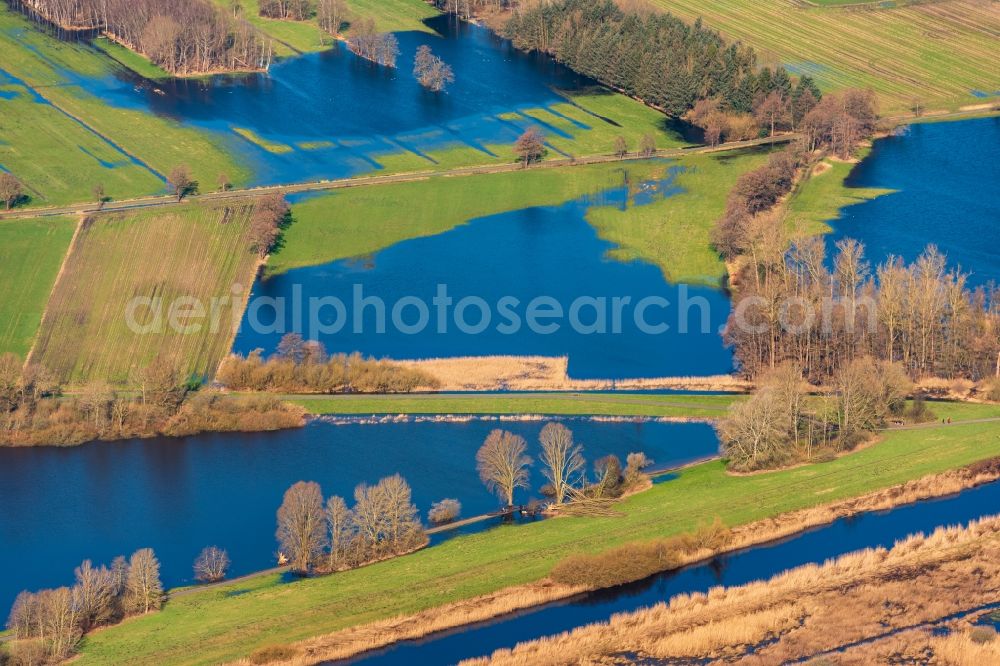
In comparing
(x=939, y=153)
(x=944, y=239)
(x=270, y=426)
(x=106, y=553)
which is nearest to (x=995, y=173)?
(x=939, y=153)

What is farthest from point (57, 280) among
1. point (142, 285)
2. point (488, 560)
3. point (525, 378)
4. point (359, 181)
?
point (488, 560)

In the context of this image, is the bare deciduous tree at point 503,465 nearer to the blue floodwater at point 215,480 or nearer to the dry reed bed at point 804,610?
the blue floodwater at point 215,480

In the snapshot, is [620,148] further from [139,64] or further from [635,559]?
[635,559]

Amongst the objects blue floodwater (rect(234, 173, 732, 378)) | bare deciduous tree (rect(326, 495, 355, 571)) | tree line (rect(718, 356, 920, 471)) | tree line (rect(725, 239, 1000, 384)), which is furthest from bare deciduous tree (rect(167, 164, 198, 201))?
tree line (rect(718, 356, 920, 471))

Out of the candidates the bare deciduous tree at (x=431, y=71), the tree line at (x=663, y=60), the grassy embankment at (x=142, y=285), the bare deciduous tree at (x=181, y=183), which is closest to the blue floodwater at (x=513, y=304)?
the grassy embankment at (x=142, y=285)

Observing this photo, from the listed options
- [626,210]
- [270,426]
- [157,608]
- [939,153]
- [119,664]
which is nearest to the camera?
[119,664]

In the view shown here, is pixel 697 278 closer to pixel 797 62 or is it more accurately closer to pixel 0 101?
pixel 797 62

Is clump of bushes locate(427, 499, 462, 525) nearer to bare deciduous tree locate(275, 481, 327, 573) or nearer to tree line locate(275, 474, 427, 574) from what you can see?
tree line locate(275, 474, 427, 574)
